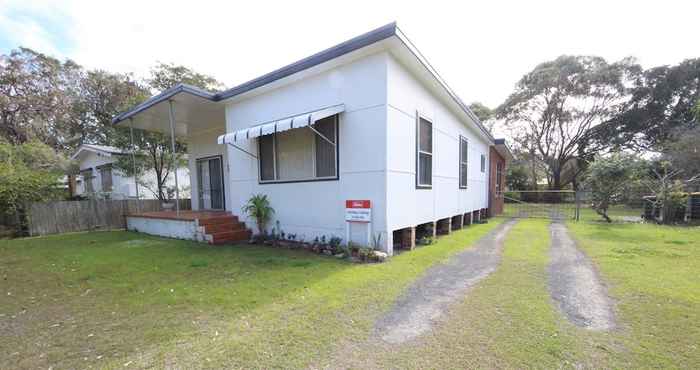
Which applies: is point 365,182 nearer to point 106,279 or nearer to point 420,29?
point 420,29

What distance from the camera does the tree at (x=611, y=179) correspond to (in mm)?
9461

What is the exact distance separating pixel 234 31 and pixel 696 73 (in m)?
30.0

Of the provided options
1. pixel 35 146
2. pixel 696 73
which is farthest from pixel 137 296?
pixel 696 73

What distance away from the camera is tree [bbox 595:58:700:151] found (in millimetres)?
18281

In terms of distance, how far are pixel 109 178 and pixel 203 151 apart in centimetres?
993

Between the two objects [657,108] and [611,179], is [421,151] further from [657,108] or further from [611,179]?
[657,108]

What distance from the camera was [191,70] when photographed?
14.9 meters

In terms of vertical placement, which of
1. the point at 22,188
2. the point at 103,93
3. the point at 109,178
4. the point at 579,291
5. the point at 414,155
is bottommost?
the point at 579,291

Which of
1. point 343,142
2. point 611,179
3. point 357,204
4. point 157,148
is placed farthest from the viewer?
point 157,148

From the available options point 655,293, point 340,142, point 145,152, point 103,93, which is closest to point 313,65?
point 340,142

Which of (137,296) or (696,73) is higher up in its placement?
(696,73)

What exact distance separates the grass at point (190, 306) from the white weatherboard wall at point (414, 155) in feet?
3.59

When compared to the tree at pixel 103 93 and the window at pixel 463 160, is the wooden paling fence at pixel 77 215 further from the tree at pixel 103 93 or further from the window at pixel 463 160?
the window at pixel 463 160

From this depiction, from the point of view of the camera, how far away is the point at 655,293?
2994mm
